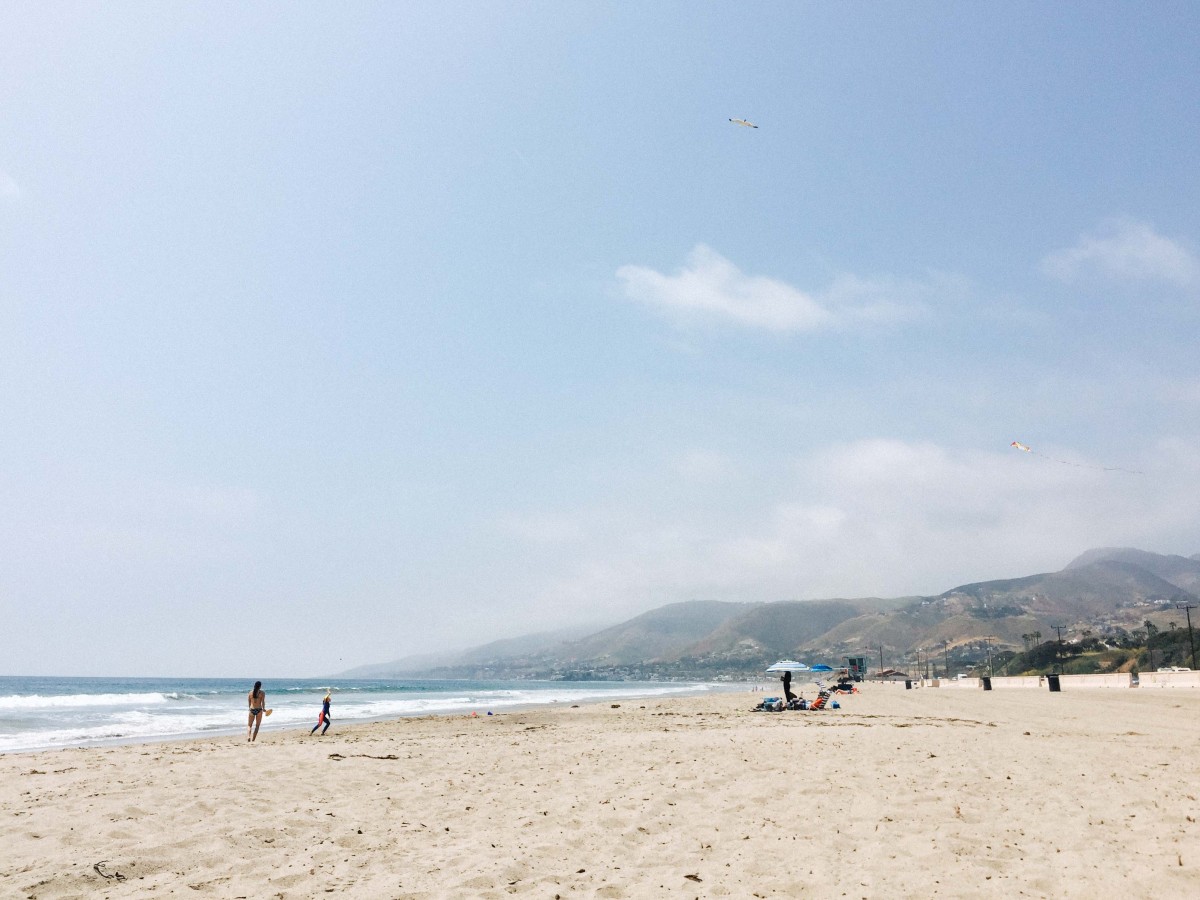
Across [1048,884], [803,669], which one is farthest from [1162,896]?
[803,669]

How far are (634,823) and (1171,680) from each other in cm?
4688

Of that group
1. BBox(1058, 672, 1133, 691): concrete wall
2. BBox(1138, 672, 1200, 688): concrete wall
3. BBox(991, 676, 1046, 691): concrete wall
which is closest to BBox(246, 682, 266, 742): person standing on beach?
BBox(1138, 672, 1200, 688): concrete wall

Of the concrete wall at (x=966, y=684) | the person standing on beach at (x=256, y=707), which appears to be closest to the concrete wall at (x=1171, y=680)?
the concrete wall at (x=966, y=684)

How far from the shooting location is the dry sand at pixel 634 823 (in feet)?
20.0

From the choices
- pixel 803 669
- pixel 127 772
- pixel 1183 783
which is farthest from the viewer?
pixel 803 669

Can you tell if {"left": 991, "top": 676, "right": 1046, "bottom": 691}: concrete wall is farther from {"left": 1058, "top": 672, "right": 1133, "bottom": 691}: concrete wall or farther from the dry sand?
the dry sand

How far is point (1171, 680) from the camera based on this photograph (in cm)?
4153

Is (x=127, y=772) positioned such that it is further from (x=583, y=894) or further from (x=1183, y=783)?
(x=1183, y=783)

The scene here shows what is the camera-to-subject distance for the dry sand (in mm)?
6090

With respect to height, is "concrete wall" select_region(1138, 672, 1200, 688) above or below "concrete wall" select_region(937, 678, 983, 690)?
above

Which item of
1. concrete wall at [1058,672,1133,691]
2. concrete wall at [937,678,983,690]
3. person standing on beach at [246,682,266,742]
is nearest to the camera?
person standing on beach at [246,682,266,742]

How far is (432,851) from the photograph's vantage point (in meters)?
7.14

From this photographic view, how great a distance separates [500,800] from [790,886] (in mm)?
4386

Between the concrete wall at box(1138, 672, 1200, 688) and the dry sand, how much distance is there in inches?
1358
